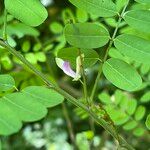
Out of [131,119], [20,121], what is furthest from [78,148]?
[20,121]

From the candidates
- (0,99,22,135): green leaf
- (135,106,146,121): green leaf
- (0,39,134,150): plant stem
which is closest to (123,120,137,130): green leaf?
(135,106,146,121): green leaf

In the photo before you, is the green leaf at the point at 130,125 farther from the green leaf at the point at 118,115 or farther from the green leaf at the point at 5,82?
the green leaf at the point at 5,82

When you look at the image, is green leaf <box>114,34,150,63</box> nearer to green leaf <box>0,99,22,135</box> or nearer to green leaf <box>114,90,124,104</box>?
green leaf <box>0,99,22,135</box>

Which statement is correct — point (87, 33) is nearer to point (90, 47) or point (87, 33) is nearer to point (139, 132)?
point (90, 47)

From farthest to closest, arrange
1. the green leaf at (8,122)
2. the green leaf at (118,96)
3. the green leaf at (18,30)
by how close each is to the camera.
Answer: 1. the green leaf at (118,96)
2. the green leaf at (18,30)
3. the green leaf at (8,122)

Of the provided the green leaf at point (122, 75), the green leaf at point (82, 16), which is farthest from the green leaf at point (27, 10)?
the green leaf at point (82, 16)

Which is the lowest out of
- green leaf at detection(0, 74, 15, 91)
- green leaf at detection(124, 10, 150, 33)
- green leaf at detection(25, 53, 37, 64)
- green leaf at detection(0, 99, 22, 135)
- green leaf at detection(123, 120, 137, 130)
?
green leaf at detection(123, 120, 137, 130)

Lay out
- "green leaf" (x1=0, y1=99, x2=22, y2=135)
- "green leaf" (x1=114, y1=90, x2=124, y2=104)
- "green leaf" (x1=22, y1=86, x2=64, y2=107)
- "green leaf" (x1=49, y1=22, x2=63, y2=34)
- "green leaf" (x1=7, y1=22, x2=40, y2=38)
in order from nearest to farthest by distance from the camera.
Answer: "green leaf" (x1=0, y1=99, x2=22, y2=135), "green leaf" (x1=22, y1=86, x2=64, y2=107), "green leaf" (x1=7, y1=22, x2=40, y2=38), "green leaf" (x1=114, y1=90, x2=124, y2=104), "green leaf" (x1=49, y1=22, x2=63, y2=34)
